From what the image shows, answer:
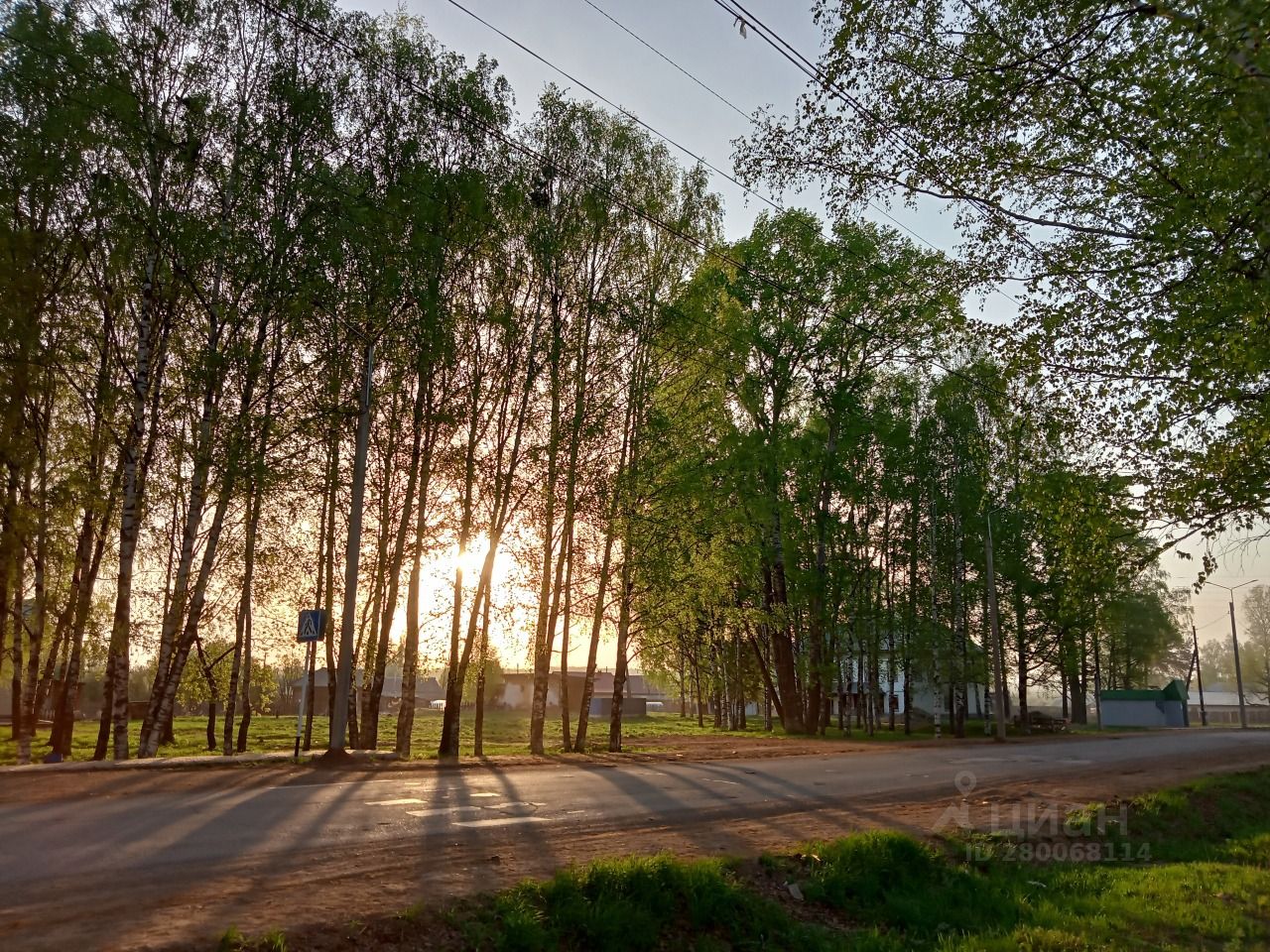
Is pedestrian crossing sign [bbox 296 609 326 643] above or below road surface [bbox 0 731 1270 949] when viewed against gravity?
above

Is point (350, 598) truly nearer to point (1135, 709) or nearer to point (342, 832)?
point (342, 832)

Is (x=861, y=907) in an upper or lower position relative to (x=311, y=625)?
lower

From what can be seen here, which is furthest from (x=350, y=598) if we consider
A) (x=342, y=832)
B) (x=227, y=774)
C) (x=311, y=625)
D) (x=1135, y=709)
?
(x=1135, y=709)

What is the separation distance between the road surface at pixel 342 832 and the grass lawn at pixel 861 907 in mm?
529

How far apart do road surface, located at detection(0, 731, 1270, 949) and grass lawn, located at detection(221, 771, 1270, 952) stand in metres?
0.53

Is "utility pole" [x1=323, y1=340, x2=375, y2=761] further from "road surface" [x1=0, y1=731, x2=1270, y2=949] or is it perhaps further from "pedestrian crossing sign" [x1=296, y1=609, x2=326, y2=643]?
"road surface" [x1=0, y1=731, x2=1270, y2=949]

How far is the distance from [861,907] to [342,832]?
16.0ft

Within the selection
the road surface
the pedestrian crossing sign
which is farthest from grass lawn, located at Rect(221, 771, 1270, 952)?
the pedestrian crossing sign

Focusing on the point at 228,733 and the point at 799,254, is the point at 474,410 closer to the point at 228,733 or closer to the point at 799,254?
the point at 228,733

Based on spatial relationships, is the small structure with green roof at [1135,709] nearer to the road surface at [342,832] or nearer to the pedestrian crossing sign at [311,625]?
the road surface at [342,832]

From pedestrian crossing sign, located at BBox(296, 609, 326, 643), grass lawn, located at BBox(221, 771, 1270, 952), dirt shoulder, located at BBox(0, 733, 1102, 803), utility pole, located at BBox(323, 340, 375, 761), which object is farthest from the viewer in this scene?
pedestrian crossing sign, located at BBox(296, 609, 326, 643)

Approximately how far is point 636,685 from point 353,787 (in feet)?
399

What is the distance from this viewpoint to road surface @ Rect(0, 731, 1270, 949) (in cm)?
539

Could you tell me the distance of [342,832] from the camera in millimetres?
8148
